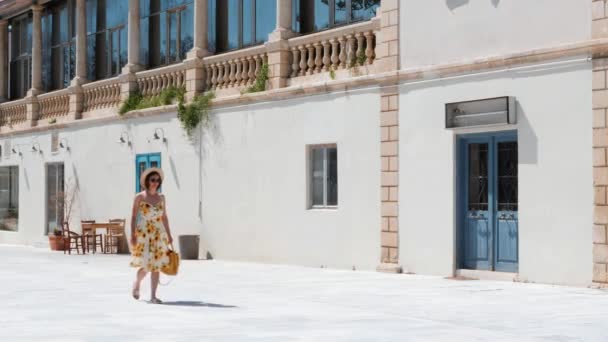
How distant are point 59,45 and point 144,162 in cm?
850

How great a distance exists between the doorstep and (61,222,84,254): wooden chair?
11.4m

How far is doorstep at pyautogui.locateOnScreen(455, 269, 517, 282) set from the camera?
1541 centimetres

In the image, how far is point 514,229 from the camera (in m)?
15.5

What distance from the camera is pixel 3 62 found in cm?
3381

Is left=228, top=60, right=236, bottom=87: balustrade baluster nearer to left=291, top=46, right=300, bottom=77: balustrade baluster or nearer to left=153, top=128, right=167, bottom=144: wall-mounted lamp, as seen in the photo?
left=291, top=46, right=300, bottom=77: balustrade baluster

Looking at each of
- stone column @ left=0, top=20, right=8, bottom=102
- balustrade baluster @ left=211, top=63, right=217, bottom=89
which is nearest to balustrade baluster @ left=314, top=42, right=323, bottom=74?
balustrade baluster @ left=211, top=63, right=217, bottom=89

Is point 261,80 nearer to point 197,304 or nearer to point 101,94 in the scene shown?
point 101,94

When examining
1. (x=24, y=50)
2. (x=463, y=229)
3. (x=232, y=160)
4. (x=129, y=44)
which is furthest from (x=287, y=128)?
(x=24, y=50)

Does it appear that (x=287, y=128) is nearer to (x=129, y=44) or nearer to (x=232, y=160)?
(x=232, y=160)

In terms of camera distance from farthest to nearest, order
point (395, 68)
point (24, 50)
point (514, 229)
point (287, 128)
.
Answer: point (24, 50) → point (287, 128) → point (395, 68) → point (514, 229)

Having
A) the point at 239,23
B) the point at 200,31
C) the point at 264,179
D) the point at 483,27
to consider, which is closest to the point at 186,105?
the point at 200,31

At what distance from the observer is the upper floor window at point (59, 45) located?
99.5ft

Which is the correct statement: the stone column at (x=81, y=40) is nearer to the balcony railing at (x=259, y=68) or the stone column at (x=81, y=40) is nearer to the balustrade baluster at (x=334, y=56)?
the balcony railing at (x=259, y=68)

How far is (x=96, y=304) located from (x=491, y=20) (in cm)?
735
